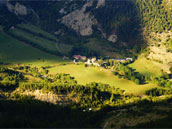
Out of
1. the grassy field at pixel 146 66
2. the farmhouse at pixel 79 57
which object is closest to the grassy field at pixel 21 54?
the farmhouse at pixel 79 57

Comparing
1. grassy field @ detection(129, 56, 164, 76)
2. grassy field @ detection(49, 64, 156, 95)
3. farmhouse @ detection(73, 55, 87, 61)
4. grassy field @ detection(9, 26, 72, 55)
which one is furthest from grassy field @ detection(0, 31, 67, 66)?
grassy field @ detection(129, 56, 164, 76)

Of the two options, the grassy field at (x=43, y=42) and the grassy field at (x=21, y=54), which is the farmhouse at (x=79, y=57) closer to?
the grassy field at (x=43, y=42)

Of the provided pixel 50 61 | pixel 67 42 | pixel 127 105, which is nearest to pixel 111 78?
pixel 127 105

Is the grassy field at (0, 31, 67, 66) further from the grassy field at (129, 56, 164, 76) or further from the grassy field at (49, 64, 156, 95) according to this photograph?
the grassy field at (129, 56, 164, 76)

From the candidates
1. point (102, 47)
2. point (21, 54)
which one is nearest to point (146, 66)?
point (102, 47)

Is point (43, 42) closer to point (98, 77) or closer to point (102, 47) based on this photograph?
point (102, 47)
